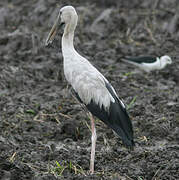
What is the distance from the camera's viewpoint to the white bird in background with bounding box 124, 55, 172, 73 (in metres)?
11.2

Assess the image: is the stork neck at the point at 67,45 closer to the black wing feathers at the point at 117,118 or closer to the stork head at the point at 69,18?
the stork head at the point at 69,18

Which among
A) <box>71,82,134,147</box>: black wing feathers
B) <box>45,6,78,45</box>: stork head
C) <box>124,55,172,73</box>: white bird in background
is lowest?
<box>124,55,172,73</box>: white bird in background

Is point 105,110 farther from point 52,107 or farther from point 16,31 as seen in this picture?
point 16,31

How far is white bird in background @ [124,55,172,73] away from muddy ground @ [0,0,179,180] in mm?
142

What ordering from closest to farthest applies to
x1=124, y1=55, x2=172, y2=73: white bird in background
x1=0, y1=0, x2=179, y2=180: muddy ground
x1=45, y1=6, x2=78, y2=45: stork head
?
x1=0, y1=0, x2=179, y2=180: muddy ground < x1=45, y1=6, x2=78, y2=45: stork head < x1=124, y1=55, x2=172, y2=73: white bird in background

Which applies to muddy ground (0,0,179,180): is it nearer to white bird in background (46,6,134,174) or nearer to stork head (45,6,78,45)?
white bird in background (46,6,134,174)

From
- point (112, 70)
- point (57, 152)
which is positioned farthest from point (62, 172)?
point (112, 70)

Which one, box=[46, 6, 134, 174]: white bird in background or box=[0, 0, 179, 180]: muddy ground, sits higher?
box=[46, 6, 134, 174]: white bird in background

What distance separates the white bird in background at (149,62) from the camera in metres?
11.2

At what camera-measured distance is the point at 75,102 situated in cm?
910

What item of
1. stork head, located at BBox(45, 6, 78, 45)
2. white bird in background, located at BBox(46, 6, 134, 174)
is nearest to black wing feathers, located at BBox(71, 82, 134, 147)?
white bird in background, located at BBox(46, 6, 134, 174)

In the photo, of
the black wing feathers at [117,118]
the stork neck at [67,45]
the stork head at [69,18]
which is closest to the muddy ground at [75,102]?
the black wing feathers at [117,118]

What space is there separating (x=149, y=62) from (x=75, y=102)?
272 centimetres

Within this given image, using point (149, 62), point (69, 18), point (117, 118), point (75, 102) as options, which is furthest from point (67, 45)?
point (149, 62)
